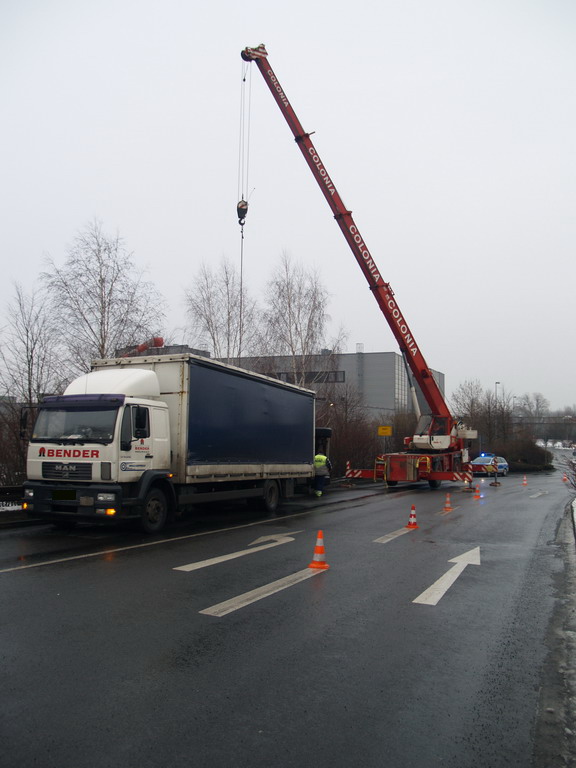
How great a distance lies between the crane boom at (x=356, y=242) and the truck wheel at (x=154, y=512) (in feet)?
47.7

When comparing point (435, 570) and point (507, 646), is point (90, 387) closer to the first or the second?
point (435, 570)

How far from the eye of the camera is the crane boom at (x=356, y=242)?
21828mm

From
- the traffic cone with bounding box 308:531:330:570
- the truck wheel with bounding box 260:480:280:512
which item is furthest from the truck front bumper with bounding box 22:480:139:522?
the truck wheel with bounding box 260:480:280:512

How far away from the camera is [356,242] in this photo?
2250 cm

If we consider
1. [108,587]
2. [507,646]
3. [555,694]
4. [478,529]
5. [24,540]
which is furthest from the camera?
[478,529]

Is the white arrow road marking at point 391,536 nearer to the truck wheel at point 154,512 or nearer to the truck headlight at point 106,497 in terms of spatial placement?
the truck wheel at point 154,512

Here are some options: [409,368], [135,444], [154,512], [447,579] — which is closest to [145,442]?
[135,444]

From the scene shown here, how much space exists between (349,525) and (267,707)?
9346 mm

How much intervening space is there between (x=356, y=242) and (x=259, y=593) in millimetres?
17970

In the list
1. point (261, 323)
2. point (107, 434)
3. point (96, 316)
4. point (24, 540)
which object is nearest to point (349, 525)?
point (107, 434)

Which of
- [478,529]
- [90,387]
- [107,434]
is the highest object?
[90,387]

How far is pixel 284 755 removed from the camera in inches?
128

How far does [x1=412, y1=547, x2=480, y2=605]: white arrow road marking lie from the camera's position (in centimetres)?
668

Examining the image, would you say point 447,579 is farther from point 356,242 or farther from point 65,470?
point 356,242
